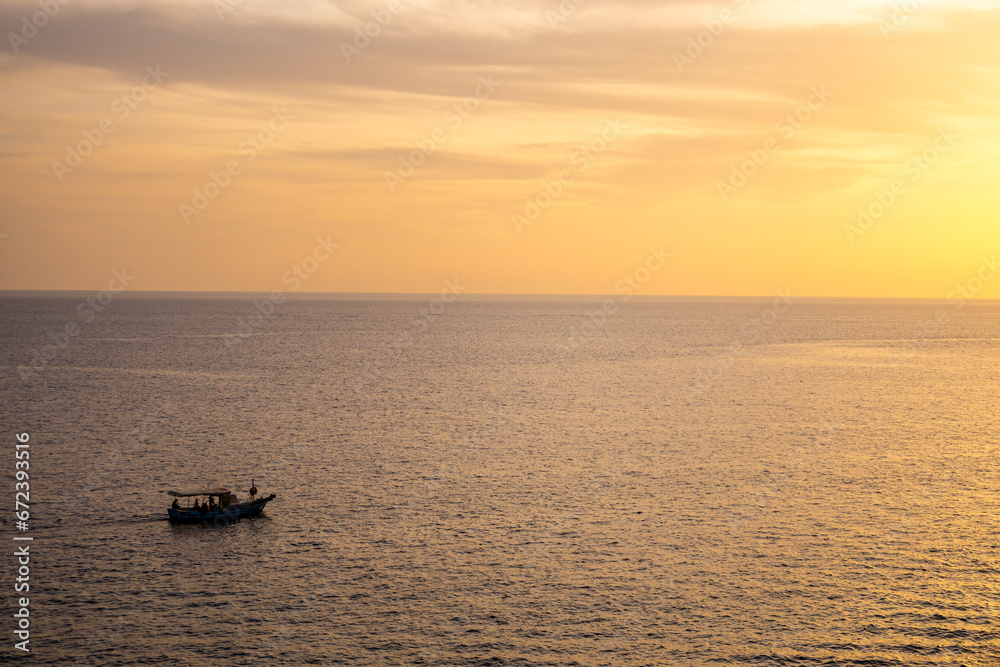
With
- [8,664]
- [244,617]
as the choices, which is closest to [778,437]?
[244,617]

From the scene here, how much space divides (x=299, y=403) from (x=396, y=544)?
3185 inches

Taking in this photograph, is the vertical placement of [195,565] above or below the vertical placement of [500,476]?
below

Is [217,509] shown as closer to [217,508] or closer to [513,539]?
[217,508]

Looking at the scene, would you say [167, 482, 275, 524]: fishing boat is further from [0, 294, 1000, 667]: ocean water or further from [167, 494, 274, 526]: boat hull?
[0, 294, 1000, 667]: ocean water

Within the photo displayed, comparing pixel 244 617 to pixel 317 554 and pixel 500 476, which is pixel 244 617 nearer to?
pixel 317 554

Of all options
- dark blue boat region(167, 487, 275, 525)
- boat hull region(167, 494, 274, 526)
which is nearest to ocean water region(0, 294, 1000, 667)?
boat hull region(167, 494, 274, 526)

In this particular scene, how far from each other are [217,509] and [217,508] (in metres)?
0.11

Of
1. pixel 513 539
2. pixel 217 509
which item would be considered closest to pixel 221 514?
pixel 217 509

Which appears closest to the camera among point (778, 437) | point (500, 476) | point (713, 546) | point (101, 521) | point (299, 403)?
point (713, 546)

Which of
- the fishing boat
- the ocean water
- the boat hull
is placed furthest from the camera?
the fishing boat

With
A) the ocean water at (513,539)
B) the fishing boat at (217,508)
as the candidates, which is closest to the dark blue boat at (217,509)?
the fishing boat at (217,508)

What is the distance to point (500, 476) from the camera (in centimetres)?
9250

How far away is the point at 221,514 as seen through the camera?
75.1 metres

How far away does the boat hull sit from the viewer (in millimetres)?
74062
